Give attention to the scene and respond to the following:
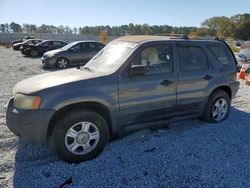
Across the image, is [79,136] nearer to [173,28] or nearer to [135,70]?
[135,70]

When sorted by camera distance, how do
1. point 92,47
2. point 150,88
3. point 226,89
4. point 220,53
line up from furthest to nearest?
point 92,47 < point 226,89 < point 220,53 < point 150,88

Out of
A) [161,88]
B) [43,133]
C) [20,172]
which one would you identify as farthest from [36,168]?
[161,88]

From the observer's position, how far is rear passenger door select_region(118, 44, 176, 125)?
4141 mm

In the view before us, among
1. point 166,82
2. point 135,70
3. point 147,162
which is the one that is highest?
point 135,70

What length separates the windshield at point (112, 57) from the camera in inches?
166

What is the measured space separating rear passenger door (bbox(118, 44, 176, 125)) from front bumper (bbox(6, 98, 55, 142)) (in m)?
1.15

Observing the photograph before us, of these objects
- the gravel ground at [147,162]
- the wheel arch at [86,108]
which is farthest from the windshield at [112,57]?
the gravel ground at [147,162]

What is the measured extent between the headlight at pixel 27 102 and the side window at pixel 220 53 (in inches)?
138

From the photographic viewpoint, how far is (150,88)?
4324 mm

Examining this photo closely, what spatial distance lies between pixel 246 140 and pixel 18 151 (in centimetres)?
395

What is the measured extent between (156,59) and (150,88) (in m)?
0.54

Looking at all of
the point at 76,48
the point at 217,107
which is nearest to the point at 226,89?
the point at 217,107

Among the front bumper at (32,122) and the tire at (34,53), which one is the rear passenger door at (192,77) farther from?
the tire at (34,53)

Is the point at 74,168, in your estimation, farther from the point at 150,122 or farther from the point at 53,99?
the point at 150,122
